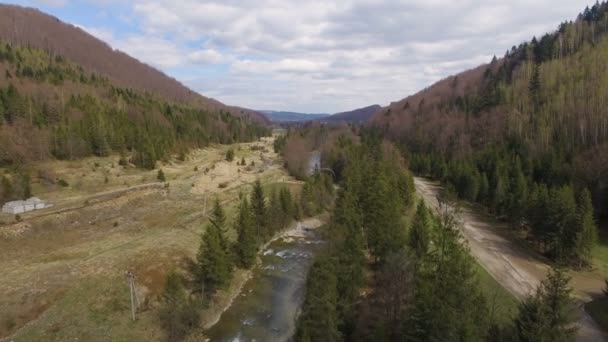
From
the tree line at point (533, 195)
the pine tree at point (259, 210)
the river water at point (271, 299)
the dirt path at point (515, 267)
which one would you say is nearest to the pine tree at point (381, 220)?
the dirt path at point (515, 267)

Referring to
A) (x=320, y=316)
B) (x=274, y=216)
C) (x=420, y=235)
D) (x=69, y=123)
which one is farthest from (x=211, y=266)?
(x=69, y=123)

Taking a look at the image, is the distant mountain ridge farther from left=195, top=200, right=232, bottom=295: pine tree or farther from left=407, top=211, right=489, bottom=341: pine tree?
left=407, top=211, right=489, bottom=341: pine tree

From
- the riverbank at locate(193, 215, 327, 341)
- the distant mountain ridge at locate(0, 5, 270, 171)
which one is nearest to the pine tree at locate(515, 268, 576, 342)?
the riverbank at locate(193, 215, 327, 341)

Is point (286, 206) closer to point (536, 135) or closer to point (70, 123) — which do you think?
point (536, 135)

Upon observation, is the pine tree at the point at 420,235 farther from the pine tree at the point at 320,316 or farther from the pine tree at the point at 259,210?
the pine tree at the point at 259,210

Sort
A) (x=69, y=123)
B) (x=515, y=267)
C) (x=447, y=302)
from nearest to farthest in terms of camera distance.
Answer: (x=447, y=302)
(x=515, y=267)
(x=69, y=123)

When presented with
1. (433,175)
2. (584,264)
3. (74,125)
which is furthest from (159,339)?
(433,175)
